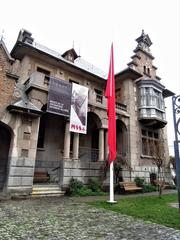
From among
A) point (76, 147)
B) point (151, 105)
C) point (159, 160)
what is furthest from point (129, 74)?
point (159, 160)

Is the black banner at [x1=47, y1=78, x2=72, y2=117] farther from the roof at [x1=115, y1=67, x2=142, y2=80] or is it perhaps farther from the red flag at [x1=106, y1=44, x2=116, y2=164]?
the roof at [x1=115, y1=67, x2=142, y2=80]

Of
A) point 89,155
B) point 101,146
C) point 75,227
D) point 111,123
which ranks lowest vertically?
point 75,227

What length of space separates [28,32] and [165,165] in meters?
17.8

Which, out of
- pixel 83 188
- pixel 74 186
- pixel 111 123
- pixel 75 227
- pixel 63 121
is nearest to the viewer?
pixel 75 227

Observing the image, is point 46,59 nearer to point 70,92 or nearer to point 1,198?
point 70,92

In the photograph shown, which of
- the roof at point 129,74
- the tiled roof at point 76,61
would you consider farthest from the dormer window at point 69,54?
the roof at point 129,74

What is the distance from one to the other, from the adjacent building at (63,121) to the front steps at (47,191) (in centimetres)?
34

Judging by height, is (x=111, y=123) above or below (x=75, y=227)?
above

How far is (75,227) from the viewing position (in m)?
5.23

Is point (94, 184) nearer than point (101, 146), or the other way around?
point (94, 184)

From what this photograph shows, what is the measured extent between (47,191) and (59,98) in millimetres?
5636

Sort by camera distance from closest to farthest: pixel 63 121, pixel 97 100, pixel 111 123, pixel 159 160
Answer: pixel 111 123, pixel 159 160, pixel 97 100, pixel 63 121

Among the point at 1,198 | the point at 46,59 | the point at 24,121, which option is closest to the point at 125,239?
the point at 1,198

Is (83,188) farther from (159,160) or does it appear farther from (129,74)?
(129,74)
